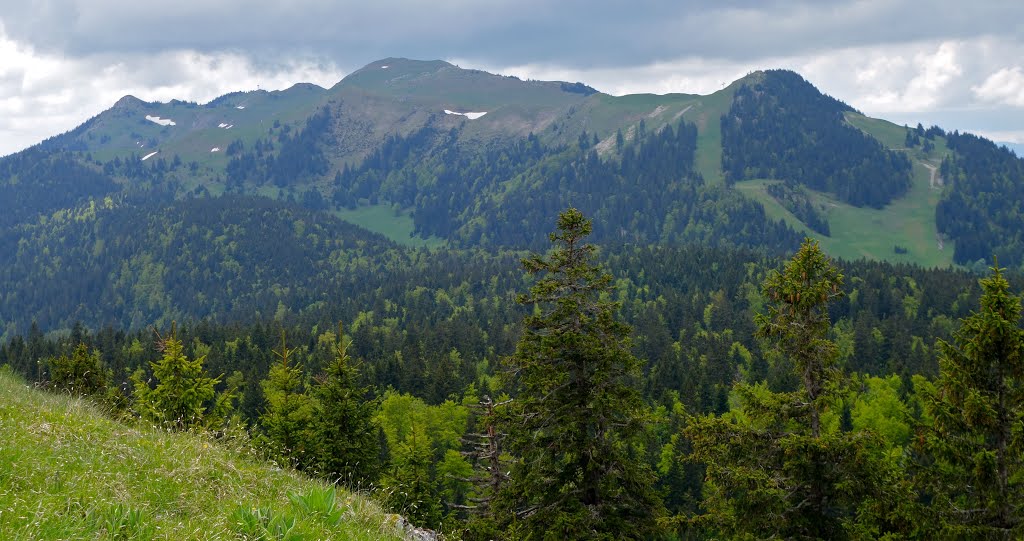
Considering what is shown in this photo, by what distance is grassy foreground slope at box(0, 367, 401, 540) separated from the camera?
7465 mm

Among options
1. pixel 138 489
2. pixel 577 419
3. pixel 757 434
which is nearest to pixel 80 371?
pixel 577 419

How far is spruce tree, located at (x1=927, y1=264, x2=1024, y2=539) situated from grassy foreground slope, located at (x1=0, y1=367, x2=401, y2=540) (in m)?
15.2

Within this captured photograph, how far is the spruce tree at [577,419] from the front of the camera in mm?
21109

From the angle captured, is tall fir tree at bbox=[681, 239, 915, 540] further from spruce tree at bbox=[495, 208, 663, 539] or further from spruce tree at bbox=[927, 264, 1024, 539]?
spruce tree at bbox=[495, 208, 663, 539]

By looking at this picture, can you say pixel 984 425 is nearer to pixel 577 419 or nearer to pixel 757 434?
pixel 757 434

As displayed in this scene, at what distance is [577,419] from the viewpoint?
21203 millimetres

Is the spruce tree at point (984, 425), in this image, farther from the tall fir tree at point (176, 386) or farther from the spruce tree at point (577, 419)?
the tall fir tree at point (176, 386)

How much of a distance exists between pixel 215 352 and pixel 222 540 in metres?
135

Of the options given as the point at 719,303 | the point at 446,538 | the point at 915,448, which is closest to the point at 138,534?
the point at 446,538

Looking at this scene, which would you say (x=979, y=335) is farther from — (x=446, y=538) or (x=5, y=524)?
(x=5, y=524)

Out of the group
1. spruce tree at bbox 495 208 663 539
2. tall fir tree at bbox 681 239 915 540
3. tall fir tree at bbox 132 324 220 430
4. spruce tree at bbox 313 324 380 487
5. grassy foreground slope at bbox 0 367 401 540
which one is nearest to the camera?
grassy foreground slope at bbox 0 367 401 540

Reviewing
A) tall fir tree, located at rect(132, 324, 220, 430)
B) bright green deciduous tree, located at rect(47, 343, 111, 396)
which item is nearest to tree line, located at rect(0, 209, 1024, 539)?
tall fir tree, located at rect(132, 324, 220, 430)

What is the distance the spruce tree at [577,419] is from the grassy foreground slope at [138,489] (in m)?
9.46

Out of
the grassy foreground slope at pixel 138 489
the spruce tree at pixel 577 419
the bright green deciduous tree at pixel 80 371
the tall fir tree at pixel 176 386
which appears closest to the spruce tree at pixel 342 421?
the tall fir tree at pixel 176 386
